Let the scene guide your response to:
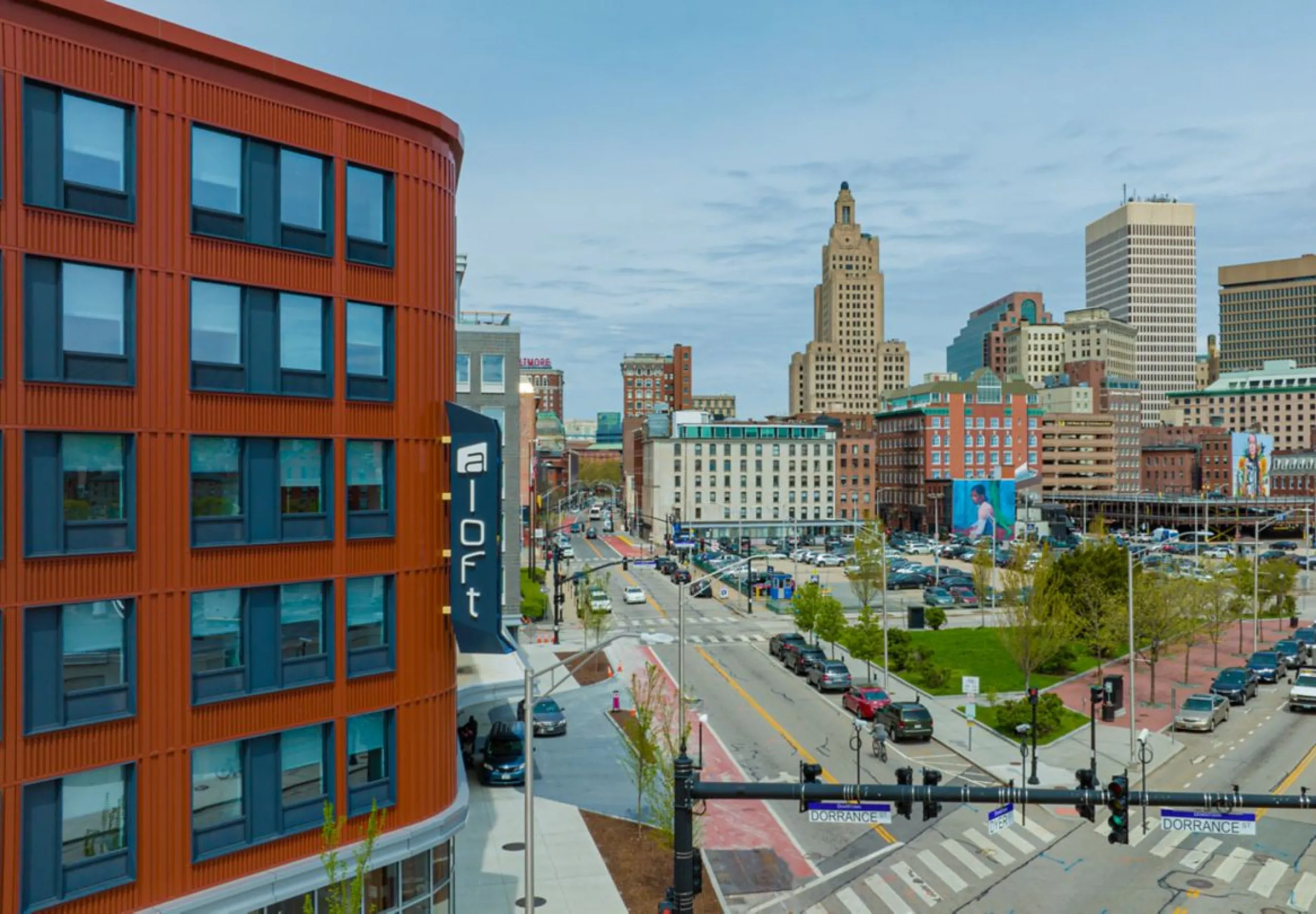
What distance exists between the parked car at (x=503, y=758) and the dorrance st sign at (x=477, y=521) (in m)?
15.5

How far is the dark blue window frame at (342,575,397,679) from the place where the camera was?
68.3 ft

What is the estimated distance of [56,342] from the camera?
1678 centimetres

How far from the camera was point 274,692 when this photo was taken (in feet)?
63.8

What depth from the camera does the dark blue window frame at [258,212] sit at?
18.7 metres

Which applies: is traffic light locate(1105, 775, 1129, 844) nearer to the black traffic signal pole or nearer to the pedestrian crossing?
the black traffic signal pole

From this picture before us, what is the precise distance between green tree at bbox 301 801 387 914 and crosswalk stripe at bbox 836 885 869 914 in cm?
1212

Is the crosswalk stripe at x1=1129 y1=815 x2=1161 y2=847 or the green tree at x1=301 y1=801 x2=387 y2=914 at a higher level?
the green tree at x1=301 y1=801 x2=387 y2=914

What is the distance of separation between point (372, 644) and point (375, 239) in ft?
26.2

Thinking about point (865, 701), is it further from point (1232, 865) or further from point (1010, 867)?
point (1232, 865)

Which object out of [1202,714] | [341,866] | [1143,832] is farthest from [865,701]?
[341,866]

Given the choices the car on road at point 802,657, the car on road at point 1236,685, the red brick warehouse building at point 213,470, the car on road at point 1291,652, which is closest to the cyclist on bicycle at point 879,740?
the car on road at point 802,657

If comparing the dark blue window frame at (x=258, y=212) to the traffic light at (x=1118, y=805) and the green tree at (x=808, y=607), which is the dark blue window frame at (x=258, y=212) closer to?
the traffic light at (x=1118, y=805)

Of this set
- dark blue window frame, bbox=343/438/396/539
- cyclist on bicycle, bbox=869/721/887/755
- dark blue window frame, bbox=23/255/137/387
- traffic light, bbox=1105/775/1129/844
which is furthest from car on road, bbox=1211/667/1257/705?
dark blue window frame, bbox=23/255/137/387

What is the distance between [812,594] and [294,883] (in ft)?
147
